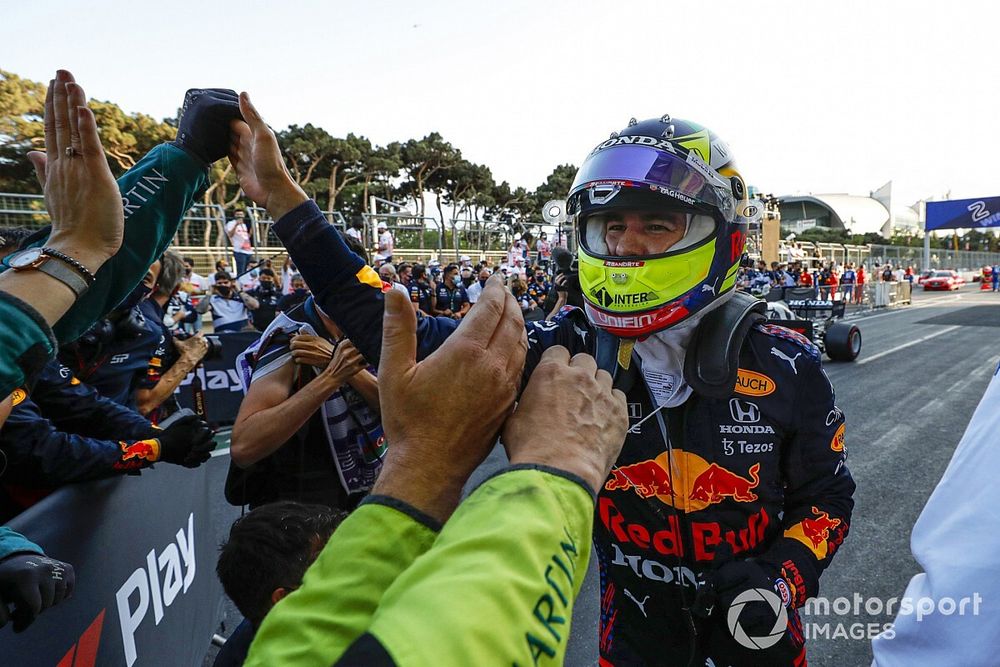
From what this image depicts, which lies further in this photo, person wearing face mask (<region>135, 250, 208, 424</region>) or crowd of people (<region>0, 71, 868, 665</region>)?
person wearing face mask (<region>135, 250, 208, 424</region>)

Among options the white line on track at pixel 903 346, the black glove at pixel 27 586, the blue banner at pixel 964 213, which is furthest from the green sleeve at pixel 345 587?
the blue banner at pixel 964 213

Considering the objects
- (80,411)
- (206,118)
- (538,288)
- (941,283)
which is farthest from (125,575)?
(941,283)

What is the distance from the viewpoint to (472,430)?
2.49 feet

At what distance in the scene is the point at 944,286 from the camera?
3666 centimetres

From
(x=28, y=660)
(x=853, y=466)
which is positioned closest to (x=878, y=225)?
(x=853, y=466)

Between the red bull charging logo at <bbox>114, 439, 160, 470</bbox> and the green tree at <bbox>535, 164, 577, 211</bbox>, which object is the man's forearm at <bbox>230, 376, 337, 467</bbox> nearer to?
the red bull charging logo at <bbox>114, 439, 160, 470</bbox>

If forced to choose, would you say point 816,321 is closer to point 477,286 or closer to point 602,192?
point 477,286

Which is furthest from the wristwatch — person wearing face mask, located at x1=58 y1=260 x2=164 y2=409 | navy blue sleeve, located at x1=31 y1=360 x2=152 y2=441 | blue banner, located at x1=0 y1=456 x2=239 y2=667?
person wearing face mask, located at x1=58 y1=260 x2=164 y2=409

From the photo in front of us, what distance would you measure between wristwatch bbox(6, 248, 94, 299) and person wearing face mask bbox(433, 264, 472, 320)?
10.9 m

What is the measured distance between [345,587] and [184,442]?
2054 mm

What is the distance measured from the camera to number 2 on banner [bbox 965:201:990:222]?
32344 millimetres

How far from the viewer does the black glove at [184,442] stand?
2.37 metres

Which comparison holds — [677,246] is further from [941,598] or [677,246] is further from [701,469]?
[941,598]

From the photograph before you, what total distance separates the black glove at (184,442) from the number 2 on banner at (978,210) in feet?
135
